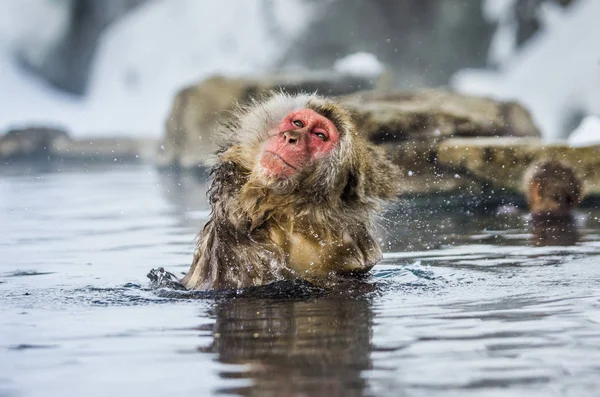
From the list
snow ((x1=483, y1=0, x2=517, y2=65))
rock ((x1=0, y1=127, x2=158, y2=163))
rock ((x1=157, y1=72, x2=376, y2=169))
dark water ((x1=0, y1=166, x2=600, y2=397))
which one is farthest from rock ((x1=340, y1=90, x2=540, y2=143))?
rock ((x1=0, y1=127, x2=158, y2=163))

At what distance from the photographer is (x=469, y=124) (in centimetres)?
898

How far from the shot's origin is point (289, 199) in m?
4.01

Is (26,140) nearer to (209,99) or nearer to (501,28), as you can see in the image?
(209,99)

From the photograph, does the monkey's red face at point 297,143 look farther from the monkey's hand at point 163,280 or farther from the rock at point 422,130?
the rock at point 422,130

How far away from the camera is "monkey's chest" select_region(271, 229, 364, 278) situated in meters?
4.05

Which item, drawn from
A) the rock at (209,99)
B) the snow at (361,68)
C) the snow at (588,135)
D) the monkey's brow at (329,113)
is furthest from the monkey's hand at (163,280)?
the snow at (361,68)

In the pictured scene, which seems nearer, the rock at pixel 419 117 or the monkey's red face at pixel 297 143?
the monkey's red face at pixel 297 143

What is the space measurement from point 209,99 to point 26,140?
6095 mm

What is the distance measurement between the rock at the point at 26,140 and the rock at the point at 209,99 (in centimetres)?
445

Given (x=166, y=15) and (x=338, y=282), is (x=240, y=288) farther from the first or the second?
(x=166, y=15)

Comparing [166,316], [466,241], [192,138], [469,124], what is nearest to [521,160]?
[469,124]

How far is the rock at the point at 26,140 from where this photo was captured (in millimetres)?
18969

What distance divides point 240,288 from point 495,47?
15274 millimetres

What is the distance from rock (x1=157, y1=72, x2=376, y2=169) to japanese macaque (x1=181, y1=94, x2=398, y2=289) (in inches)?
356
